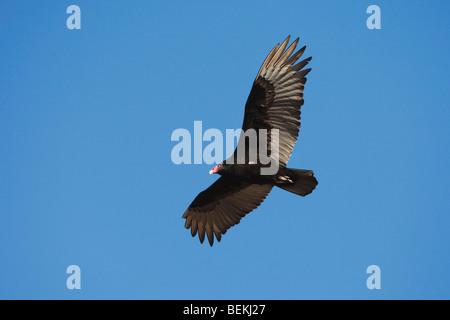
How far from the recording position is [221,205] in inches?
411

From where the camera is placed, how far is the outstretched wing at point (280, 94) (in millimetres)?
9172

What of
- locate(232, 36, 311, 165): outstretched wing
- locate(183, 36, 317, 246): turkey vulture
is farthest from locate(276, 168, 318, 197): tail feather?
locate(232, 36, 311, 165): outstretched wing

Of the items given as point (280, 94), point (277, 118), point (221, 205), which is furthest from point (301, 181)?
point (221, 205)

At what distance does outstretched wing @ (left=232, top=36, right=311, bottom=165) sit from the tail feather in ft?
1.56

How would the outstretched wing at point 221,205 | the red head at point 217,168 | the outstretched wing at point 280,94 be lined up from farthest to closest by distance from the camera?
the outstretched wing at point 221,205 → the red head at point 217,168 → the outstretched wing at point 280,94

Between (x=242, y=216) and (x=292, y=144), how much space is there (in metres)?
1.80

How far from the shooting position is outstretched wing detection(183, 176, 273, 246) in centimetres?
1020

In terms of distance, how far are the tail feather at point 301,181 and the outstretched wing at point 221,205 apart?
3.20 feet

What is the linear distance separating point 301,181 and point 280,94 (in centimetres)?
149

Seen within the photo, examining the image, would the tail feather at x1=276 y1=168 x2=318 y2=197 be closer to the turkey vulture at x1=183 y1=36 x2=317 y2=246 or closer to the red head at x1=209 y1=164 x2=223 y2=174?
the turkey vulture at x1=183 y1=36 x2=317 y2=246

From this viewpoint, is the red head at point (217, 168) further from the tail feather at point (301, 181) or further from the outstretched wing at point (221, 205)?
the tail feather at point (301, 181)

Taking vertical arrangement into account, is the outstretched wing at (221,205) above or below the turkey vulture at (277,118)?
below

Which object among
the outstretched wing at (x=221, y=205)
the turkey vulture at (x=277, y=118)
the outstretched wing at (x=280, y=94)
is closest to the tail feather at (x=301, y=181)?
the turkey vulture at (x=277, y=118)
